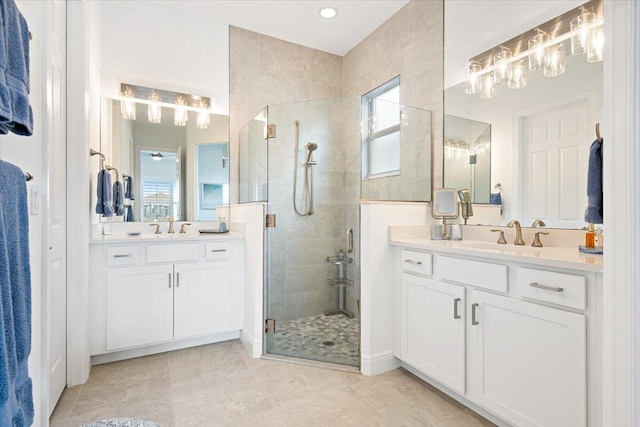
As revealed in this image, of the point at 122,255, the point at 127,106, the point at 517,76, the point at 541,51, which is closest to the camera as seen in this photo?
the point at 541,51

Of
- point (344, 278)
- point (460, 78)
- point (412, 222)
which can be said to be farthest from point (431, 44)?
point (344, 278)

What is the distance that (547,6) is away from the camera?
6.18ft

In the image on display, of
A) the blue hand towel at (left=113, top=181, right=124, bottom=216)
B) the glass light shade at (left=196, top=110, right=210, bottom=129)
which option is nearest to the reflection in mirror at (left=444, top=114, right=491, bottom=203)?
the glass light shade at (left=196, top=110, right=210, bottom=129)

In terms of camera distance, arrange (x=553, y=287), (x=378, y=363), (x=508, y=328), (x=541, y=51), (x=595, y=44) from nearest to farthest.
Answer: (x=553, y=287) → (x=508, y=328) → (x=595, y=44) → (x=541, y=51) → (x=378, y=363)

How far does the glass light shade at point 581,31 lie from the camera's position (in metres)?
1.72

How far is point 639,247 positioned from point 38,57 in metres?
2.26

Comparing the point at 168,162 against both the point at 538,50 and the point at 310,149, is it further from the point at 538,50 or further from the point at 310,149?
the point at 538,50

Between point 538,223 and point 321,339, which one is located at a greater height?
point 538,223

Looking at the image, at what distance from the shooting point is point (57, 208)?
1.84 meters

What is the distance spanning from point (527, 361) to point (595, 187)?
83 centimetres

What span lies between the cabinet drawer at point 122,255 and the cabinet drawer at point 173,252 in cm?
9

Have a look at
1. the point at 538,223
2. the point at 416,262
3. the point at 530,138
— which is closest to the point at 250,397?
the point at 416,262

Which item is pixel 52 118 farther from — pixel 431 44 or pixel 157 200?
pixel 431 44

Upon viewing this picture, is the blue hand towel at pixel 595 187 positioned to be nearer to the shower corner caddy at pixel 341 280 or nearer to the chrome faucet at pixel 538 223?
the chrome faucet at pixel 538 223
